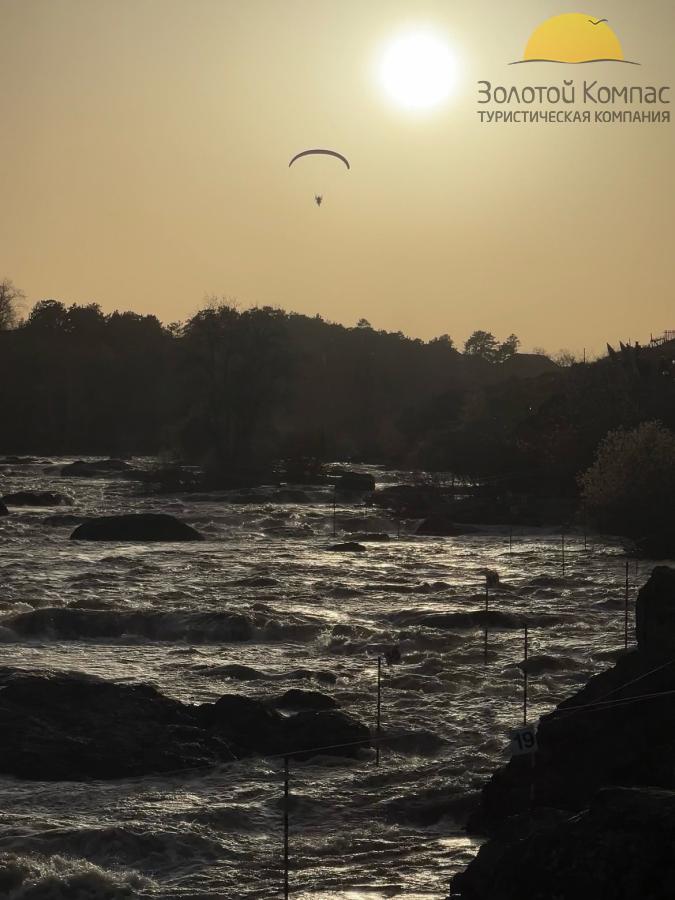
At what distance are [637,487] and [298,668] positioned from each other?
100ft

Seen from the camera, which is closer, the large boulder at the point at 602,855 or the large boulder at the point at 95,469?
the large boulder at the point at 602,855

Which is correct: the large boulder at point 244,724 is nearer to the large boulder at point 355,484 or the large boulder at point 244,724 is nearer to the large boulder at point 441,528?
the large boulder at point 441,528

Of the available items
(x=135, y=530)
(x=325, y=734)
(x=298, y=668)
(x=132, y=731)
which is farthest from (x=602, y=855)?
(x=135, y=530)

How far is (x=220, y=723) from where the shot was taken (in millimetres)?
21078

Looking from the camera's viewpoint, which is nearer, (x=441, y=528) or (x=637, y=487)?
(x=637, y=487)

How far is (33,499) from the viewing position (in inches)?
2618

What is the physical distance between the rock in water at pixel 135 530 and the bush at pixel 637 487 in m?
17.3

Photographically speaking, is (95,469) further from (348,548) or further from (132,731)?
(132,731)

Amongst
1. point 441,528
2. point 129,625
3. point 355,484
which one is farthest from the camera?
point 355,484

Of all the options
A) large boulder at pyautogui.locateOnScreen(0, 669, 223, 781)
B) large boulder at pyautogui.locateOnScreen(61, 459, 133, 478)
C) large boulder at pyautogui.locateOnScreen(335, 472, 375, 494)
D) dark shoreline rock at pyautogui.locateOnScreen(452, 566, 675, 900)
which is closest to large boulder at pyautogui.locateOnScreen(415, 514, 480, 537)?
large boulder at pyautogui.locateOnScreen(335, 472, 375, 494)

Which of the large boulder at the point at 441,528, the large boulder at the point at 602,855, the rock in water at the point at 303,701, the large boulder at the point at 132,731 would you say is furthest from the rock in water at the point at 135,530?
the large boulder at the point at 602,855

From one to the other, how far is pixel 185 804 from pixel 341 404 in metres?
144

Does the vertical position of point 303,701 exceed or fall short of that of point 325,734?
it exceeds it

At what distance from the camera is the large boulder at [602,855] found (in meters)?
10.6
